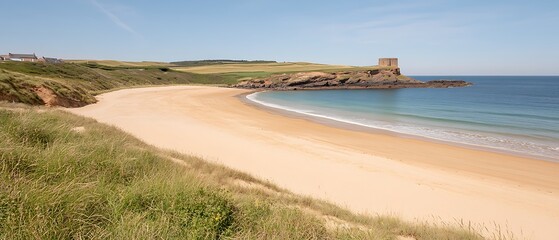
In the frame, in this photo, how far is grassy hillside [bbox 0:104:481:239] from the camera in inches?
123

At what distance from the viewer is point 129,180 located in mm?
5066

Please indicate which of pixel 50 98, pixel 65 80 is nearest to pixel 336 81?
pixel 65 80

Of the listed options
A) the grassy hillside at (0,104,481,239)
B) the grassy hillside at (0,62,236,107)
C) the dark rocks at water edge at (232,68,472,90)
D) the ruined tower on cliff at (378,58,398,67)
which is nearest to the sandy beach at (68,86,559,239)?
the grassy hillside at (0,104,481,239)

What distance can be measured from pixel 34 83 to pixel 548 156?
102ft

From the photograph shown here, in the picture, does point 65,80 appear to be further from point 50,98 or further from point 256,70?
point 256,70

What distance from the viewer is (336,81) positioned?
3334 inches

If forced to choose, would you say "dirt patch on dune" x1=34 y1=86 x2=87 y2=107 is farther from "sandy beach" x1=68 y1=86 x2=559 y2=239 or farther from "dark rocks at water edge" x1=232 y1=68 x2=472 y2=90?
"dark rocks at water edge" x1=232 y1=68 x2=472 y2=90

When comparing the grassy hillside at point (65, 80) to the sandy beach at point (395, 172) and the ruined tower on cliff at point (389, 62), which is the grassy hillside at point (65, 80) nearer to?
the sandy beach at point (395, 172)

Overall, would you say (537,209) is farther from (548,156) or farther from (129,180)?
(129,180)

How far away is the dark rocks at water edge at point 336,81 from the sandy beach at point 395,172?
62.5m

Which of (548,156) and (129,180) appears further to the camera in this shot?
(548,156)

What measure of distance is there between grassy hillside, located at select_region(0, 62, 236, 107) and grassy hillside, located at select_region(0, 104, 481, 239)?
19.5m

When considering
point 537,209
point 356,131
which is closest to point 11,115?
point 537,209

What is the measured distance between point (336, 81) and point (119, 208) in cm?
8347
